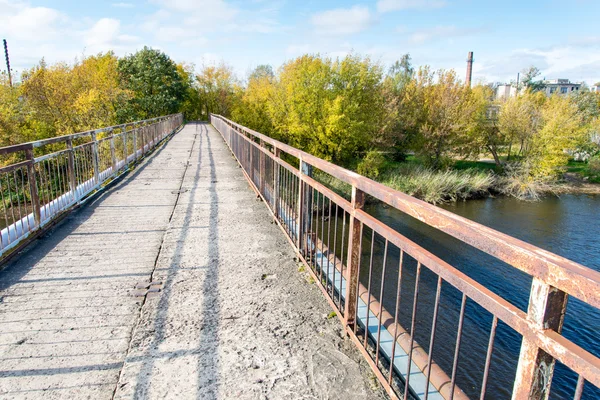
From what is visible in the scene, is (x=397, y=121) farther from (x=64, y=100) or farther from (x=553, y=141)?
(x=64, y=100)

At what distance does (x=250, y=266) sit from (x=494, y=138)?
1307 inches

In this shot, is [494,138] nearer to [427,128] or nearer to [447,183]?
[427,128]

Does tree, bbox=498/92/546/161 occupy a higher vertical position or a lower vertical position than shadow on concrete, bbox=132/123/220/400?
higher

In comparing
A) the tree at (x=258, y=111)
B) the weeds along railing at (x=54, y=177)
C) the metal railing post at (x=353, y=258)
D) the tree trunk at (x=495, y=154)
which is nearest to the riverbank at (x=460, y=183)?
the tree trunk at (x=495, y=154)

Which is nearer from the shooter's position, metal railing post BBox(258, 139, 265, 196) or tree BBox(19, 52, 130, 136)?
metal railing post BBox(258, 139, 265, 196)

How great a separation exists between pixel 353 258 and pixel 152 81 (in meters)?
58.0

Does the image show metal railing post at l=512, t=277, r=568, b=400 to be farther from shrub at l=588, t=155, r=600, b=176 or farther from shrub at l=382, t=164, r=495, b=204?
shrub at l=588, t=155, r=600, b=176

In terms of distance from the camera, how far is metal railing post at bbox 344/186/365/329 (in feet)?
8.09

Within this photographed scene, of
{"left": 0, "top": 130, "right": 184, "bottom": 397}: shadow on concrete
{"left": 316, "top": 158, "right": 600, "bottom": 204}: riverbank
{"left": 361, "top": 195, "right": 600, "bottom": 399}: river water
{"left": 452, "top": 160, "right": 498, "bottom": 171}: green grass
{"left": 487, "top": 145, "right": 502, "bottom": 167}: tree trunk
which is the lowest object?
{"left": 361, "top": 195, "right": 600, "bottom": 399}: river water

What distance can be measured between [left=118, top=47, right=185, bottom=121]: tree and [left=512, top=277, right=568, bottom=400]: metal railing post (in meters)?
55.2

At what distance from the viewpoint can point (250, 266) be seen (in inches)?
153

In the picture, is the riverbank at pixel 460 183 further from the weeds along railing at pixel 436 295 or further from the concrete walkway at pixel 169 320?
the weeds along railing at pixel 436 295

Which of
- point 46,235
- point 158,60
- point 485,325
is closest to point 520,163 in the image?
point 485,325

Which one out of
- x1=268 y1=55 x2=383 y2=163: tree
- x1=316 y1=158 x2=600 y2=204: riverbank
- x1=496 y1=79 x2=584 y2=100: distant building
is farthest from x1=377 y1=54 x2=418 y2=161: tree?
x1=496 y1=79 x2=584 y2=100: distant building
